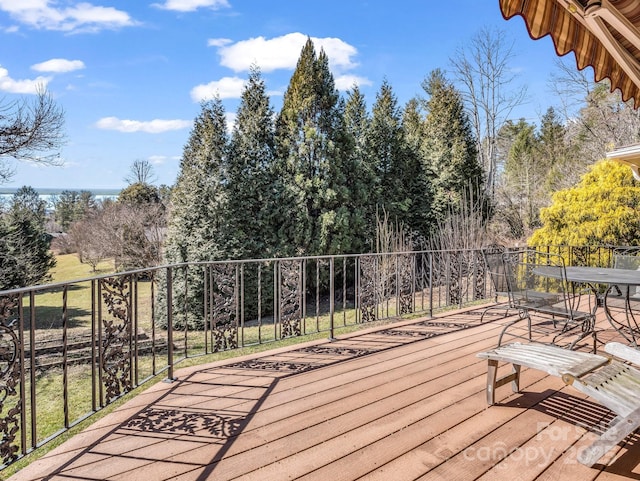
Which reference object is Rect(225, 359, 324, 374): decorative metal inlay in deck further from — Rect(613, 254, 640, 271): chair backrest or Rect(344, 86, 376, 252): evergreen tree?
Rect(344, 86, 376, 252): evergreen tree

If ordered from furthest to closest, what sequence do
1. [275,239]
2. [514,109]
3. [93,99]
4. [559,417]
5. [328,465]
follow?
[514,109]
[93,99]
[275,239]
[559,417]
[328,465]

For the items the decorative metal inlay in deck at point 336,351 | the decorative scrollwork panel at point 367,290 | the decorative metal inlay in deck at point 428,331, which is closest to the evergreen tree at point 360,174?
the decorative scrollwork panel at point 367,290

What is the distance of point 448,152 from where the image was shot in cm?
1202

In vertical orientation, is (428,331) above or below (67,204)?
below

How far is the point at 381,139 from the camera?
38.0 feet

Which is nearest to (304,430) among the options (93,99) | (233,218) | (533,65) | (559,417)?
(559,417)

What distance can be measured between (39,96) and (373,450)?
960 centimetres

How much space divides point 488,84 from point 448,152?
7.45 m

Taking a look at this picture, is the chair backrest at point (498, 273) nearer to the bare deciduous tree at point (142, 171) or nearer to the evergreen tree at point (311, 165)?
the evergreen tree at point (311, 165)

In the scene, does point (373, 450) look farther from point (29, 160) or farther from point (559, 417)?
point (29, 160)

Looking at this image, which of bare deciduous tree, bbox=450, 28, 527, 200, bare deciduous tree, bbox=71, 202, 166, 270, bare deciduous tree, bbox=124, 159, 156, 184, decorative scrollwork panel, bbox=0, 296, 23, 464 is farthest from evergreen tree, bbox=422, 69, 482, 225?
bare deciduous tree, bbox=124, 159, 156, 184

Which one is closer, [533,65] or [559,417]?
[559,417]

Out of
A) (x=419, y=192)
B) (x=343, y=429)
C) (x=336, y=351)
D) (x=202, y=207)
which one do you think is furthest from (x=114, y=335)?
(x=419, y=192)

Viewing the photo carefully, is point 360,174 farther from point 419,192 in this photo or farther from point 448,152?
point 448,152
